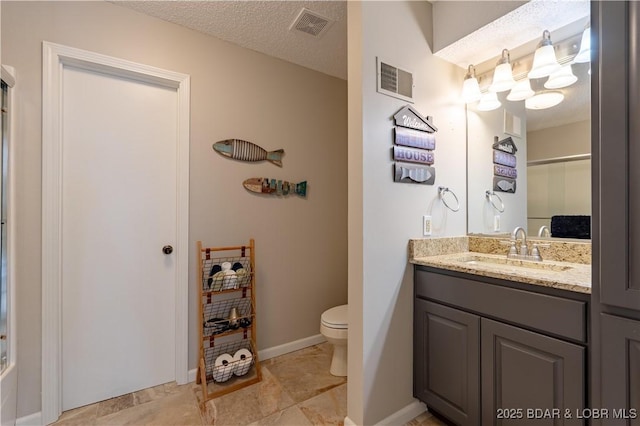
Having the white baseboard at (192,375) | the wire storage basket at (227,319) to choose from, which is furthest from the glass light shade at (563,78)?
the white baseboard at (192,375)

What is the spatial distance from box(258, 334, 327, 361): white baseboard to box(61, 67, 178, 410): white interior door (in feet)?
2.23

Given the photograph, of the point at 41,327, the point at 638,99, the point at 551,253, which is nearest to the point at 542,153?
the point at 551,253

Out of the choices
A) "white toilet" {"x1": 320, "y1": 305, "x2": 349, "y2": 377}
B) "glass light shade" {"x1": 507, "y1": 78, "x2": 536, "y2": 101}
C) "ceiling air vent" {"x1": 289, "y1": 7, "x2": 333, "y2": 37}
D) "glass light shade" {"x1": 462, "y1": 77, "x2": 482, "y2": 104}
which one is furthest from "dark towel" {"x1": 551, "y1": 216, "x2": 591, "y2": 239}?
"ceiling air vent" {"x1": 289, "y1": 7, "x2": 333, "y2": 37}

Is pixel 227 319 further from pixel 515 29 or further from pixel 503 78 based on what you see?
pixel 515 29

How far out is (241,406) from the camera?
177 centimetres

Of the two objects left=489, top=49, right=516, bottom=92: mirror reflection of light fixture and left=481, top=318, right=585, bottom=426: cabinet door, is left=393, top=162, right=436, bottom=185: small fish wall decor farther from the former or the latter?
left=481, top=318, right=585, bottom=426: cabinet door

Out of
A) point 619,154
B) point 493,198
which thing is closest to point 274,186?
point 493,198

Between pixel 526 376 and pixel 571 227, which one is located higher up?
pixel 571 227

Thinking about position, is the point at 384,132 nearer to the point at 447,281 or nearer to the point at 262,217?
the point at 447,281

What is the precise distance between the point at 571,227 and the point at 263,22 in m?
2.33

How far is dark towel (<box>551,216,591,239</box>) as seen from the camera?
5.19 ft

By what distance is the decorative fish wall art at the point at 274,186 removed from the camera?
2.27 m

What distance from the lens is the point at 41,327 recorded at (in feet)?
5.23

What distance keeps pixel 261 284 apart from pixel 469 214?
1686 mm
